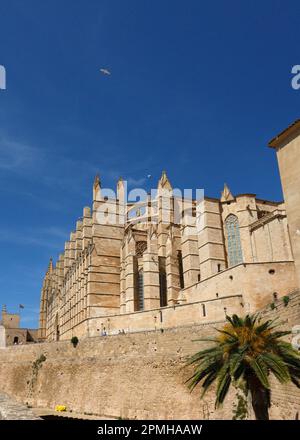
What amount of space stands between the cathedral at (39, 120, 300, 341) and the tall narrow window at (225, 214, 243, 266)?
0.22 ft

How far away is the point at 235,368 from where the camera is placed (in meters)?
9.40

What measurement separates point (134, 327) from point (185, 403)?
31.4ft

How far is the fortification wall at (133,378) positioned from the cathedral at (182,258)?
8.90 ft

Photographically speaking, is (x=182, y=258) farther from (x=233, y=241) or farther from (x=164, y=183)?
(x=164, y=183)

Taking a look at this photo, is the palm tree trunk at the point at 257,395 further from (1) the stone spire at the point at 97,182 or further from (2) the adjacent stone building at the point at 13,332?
(2) the adjacent stone building at the point at 13,332

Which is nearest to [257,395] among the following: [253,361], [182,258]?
[253,361]

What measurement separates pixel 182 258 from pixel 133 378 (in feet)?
34.9

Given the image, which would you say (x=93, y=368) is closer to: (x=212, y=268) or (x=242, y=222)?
(x=212, y=268)

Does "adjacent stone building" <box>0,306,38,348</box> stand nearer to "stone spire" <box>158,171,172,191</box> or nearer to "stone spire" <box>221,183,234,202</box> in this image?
"stone spire" <box>158,171,172,191</box>

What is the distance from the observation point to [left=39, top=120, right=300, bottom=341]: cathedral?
1823 centimetres

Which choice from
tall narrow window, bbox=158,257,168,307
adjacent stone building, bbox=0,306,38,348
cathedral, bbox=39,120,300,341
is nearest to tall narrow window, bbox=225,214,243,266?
cathedral, bbox=39,120,300,341

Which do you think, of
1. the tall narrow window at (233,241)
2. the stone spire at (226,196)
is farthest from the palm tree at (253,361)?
the stone spire at (226,196)

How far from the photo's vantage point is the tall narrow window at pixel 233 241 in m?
25.5
